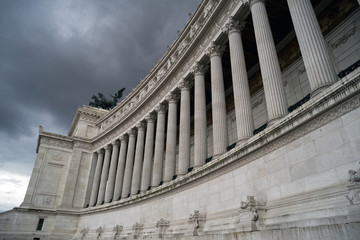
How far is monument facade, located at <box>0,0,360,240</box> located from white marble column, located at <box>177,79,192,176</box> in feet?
0.40

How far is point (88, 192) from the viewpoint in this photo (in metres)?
50.9

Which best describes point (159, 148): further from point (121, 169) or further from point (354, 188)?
point (354, 188)

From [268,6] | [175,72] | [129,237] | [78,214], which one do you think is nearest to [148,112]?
[175,72]

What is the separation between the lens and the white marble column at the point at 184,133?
1024 inches

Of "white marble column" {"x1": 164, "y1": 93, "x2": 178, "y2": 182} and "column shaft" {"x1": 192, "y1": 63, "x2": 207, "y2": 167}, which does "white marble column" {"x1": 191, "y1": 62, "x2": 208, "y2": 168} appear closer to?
"column shaft" {"x1": 192, "y1": 63, "x2": 207, "y2": 167}

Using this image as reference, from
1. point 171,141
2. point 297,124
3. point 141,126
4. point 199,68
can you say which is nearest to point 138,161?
point 141,126

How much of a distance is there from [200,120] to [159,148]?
1040 cm

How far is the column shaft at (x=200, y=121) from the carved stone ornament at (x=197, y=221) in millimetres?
4868

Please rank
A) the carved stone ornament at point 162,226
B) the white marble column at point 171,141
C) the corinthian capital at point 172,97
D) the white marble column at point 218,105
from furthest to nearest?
the corinthian capital at point 172,97 < the white marble column at point 171,141 < the carved stone ornament at point 162,226 < the white marble column at point 218,105

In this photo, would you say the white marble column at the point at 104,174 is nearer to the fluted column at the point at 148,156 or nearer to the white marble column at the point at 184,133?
the fluted column at the point at 148,156

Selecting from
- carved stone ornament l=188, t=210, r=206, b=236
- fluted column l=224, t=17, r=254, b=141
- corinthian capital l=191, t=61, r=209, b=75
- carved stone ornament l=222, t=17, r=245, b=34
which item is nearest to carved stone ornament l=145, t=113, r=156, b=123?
corinthian capital l=191, t=61, r=209, b=75

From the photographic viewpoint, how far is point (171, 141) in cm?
3088

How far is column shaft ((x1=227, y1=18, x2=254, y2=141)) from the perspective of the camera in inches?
712

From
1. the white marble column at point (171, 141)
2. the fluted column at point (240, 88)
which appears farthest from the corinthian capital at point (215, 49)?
the white marble column at point (171, 141)
